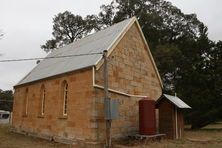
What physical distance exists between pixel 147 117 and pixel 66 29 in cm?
2924

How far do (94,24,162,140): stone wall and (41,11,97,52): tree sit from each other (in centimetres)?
2350

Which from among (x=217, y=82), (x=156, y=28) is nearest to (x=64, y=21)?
(x=156, y=28)

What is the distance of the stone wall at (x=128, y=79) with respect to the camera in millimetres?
16203

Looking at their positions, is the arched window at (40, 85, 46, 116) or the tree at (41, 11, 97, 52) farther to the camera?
the tree at (41, 11, 97, 52)

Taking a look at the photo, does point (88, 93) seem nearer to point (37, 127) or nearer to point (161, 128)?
point (161, 128)

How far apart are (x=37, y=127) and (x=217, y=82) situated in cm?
1789

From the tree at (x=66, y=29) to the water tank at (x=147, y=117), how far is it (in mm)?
27086

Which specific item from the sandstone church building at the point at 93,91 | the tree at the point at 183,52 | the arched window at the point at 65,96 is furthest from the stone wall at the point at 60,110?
the tree at the point at 183,52

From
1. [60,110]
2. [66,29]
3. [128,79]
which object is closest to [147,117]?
[128,79]

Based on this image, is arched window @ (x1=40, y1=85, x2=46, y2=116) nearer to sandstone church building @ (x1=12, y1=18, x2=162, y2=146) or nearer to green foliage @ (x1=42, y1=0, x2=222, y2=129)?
sandstone church building @ (x1=12, y1=18, x2=162, y2=146)

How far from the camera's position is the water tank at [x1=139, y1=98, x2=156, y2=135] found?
679 inches

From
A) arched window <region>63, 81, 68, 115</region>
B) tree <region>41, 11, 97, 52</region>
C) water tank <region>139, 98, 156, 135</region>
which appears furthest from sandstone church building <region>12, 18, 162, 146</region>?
tree <region>41, 11, 97, 52</region>

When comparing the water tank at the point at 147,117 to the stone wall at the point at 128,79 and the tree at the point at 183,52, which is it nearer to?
the stone wall at the point at 128,79

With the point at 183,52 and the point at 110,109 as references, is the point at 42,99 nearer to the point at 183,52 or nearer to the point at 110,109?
the point at 110,109
